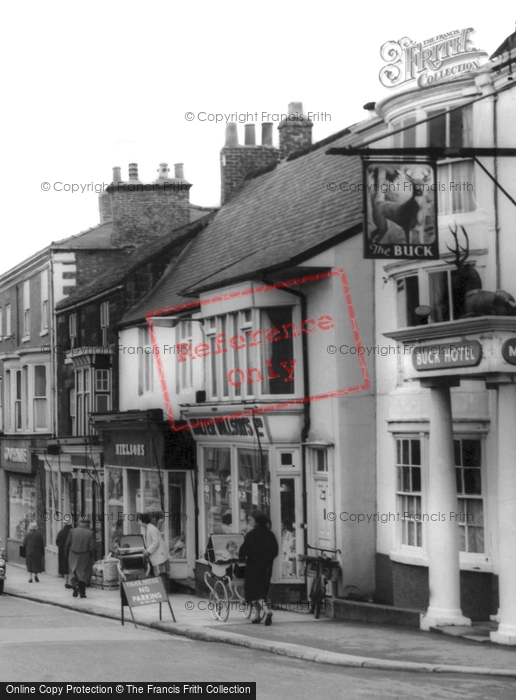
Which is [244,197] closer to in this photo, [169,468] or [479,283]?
[169,468]

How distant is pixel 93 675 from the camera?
13195 millimetres

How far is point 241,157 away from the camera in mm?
32406

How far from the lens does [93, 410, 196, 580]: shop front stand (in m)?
26.5

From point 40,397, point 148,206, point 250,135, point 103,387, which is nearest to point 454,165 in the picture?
point 250,135

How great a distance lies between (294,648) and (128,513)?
14347 millimetres

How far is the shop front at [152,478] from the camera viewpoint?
2645 centimetres

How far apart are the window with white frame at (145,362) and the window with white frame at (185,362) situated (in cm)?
161

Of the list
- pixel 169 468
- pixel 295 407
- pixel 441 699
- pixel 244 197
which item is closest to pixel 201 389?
pixel 169 468

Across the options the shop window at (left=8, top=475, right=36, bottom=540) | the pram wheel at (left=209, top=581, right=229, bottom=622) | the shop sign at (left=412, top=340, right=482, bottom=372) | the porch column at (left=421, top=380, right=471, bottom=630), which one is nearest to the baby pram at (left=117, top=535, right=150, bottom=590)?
the pram wheel at (left=209, top=581, right=229, bottom=622)

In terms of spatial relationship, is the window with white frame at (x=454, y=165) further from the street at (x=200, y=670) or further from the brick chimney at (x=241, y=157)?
the brick chimney at (x=241, y=157)

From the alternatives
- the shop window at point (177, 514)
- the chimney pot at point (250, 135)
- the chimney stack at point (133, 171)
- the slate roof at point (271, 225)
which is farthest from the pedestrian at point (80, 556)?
the chimney stack at point (133, 171)

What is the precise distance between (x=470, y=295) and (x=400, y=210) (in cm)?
157

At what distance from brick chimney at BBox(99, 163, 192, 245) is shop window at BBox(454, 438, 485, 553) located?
18889 millimetres

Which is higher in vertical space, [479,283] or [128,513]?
[479,283]
